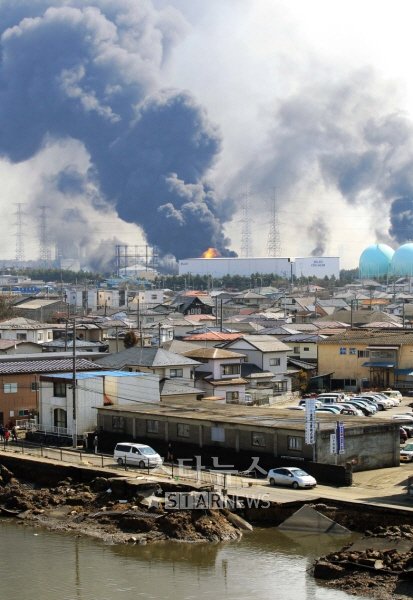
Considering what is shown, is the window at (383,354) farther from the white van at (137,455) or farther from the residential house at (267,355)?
the white van at (137,455)

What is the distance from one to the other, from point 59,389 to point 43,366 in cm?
218

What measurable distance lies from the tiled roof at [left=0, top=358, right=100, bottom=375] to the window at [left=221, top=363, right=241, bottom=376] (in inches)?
120

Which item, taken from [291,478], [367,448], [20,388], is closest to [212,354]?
[20,388]

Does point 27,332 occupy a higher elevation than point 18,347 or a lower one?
higher

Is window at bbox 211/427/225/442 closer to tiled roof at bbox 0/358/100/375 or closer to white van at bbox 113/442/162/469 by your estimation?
white van at bbox 113/442/162/469

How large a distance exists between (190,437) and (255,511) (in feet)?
10.7

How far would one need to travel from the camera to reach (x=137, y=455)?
1587cm

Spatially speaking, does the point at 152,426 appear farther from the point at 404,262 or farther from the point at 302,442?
the point at 404,262

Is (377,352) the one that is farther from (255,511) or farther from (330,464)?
(255,511)

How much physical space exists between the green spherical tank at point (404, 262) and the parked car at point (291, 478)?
66.8 metres

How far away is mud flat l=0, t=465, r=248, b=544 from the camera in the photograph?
504 inches

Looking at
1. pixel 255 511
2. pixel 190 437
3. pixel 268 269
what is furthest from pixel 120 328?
pixel 268 269

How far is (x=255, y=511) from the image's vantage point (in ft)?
43.9

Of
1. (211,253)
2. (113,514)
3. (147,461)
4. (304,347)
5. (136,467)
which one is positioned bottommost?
(113,514)
